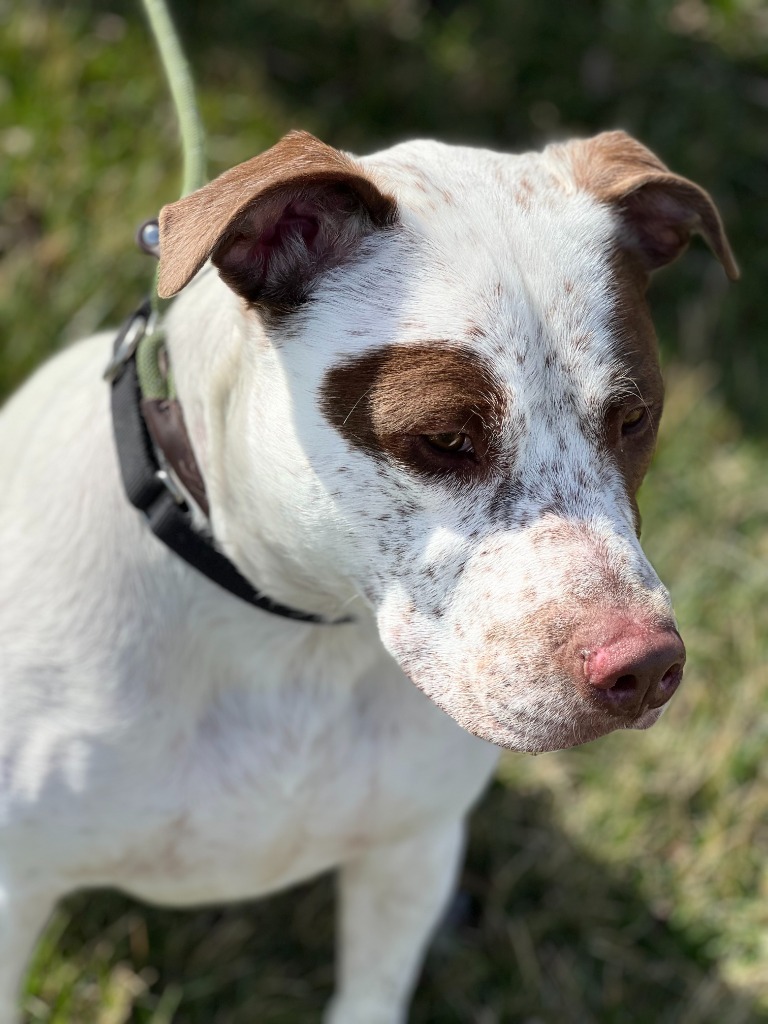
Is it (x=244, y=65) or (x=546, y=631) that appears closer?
(x=546, y=631)

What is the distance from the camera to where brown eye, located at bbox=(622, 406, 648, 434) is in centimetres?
185

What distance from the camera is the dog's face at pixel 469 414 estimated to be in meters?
1.70

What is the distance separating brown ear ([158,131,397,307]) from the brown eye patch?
0.18 meters

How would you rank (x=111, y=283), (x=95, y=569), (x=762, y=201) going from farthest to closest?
(x=762, y=201), (x=111, y=283), (x=95, y=569)

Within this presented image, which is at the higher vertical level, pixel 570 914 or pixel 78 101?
pixel 78 101

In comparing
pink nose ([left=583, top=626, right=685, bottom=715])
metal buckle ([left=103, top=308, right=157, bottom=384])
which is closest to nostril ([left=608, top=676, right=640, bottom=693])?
pink nose ([left=583, top=626, right=685, bottom=715])

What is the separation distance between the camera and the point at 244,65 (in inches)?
179

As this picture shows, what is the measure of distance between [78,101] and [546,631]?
122 inches

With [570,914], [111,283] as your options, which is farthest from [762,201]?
[570,914]

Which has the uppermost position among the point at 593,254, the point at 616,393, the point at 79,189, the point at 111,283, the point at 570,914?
the point at 593,254

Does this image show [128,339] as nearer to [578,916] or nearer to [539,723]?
[539,723]

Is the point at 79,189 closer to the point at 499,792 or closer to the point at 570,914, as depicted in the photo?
the point at 499,792

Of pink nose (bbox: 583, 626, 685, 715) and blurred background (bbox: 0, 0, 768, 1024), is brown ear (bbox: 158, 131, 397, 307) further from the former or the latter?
blurred background (bbox: 0, 0, 768, 1024)

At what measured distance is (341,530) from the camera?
1.83 m
